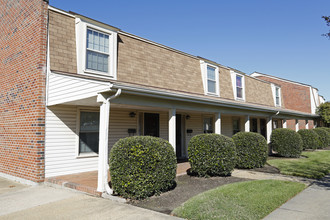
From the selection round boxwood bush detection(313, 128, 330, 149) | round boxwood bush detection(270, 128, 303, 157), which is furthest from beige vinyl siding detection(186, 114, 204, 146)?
round boxwood bush detection(313, 128, 330, 149)

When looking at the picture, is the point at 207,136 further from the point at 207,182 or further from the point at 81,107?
the point at 81,107

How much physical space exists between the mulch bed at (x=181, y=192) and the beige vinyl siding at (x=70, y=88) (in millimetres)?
2769

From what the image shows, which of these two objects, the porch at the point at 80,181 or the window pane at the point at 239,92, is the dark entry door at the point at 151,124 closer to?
the porch at the point at 80,181

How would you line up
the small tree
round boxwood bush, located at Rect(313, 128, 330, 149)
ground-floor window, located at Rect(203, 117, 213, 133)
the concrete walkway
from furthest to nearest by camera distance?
Answer: the small tree
round boxwood bush, located at Rect(313, 128, 330, 149)
ground-floor window, located at Rect(203, 117, 213, 133)
the concrete walkway

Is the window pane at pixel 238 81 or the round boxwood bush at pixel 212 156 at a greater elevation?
the window pane at pixel 238 81

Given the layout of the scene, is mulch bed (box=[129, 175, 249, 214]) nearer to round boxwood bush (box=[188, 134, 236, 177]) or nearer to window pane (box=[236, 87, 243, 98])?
round boxwood bush (box=[188, 134, 236, 177])

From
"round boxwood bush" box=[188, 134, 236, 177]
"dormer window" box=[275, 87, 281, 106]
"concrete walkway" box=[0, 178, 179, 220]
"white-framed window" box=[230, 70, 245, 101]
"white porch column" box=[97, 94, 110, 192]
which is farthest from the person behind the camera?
"dormer window" box=[275, 87, 281, 106]

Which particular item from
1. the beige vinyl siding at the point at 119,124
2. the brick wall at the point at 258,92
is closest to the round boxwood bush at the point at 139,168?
the beige vinyl siding at the point at 119,124

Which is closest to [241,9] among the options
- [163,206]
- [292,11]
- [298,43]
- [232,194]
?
[292,11]

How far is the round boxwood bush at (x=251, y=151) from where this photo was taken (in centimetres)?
937

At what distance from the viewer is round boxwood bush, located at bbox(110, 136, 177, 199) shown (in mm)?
5391

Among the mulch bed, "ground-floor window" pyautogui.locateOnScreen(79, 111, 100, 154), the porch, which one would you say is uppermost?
"ground-floor window" pyautogui.locateOnScreen(79, 111, 100, 154)

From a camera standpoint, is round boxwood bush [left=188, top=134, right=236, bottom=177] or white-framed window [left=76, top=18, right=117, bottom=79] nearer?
round boxwood bush [left=188, top=134, right=236, bottom=177]

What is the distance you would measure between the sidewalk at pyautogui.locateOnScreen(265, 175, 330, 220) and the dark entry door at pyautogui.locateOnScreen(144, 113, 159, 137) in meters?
6.18
